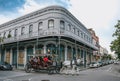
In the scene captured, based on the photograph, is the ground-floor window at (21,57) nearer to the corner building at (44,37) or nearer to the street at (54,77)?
the corner building at (44,37)

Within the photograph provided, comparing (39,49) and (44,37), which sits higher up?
(44,37)

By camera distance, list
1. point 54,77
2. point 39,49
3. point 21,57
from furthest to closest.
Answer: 1. point 21,57
2. point 39,49
3. point 54,77

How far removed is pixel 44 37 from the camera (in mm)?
22281

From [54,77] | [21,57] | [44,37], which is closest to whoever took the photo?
[54,77]

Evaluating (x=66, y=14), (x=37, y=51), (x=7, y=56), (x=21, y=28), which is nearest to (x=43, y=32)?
(x=37, y=51)

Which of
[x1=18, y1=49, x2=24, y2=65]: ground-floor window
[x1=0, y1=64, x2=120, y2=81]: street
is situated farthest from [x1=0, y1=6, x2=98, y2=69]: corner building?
[x1=0, y1=64, x2=120, y2=81]: street

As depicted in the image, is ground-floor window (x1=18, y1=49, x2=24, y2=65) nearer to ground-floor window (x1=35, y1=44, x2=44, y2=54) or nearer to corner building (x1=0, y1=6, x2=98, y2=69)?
corner building (x1=0, y1=6, x2=98, y2=69)

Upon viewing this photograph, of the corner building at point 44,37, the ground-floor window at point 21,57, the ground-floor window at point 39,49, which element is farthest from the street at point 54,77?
the ground-floor window at point 21,57

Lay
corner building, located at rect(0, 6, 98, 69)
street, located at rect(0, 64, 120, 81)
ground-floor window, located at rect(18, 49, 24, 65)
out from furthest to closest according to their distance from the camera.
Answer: ground-floor window, located at rect(18, 49, 24, 65), corner building, located at rect(0, 6, 98, 69), street, located at rect(0, 64, 120, 81)

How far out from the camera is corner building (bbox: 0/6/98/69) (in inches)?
885

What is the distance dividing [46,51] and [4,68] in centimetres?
609

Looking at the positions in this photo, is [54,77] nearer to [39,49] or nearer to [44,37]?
[44,37]

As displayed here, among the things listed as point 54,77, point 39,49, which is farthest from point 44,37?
point 54,77

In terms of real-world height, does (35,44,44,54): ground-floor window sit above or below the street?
above
